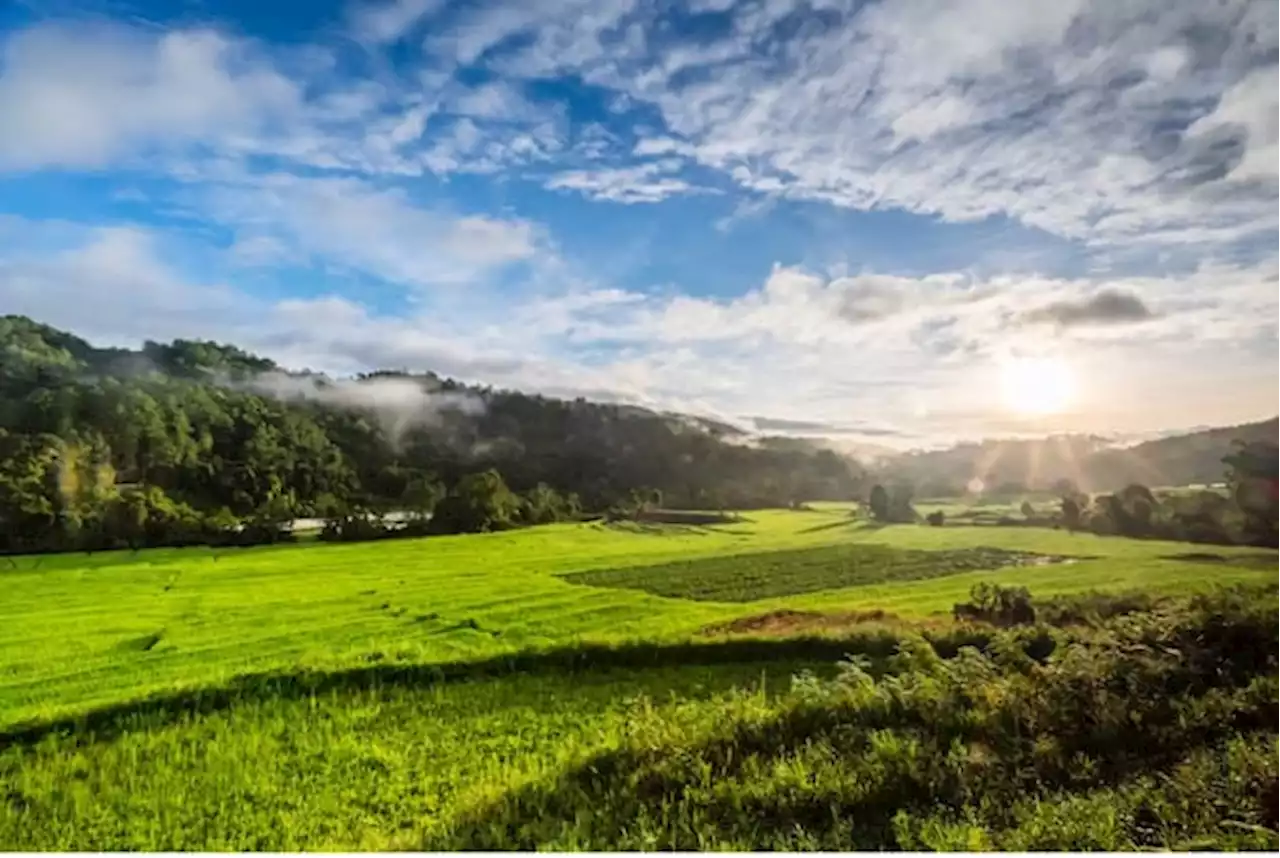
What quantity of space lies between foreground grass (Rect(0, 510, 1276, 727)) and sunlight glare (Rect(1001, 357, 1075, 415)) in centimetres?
48

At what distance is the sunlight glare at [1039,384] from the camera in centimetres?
357

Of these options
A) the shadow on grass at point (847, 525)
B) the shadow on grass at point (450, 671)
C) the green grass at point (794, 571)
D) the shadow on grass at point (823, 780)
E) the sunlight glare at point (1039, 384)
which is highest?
the sunlight glare at point (1039, 384)

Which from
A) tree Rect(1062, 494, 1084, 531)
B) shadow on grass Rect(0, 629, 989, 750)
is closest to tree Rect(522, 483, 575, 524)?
shadow on grass Rect(0, 629, 989, 750)

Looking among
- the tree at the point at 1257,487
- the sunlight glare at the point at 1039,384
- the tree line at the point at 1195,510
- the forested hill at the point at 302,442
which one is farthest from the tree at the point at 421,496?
the tree at the point at 1257,487

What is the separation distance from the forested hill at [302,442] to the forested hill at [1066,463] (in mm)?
305

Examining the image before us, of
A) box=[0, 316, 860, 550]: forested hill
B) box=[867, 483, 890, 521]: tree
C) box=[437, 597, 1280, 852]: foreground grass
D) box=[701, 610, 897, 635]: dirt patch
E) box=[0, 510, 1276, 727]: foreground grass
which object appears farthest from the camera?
box=[867, 483, 890, 521]: tree

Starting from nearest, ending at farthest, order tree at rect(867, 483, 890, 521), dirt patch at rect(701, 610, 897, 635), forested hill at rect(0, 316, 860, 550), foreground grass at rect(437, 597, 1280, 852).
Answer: foreground grass at rect(437, 597, 1280, 852), forested hill at rect(0, 316, 860, 550), dirt patch at rect(701, 610, 897, 635), tree at rect(867, 483, 890, 521)

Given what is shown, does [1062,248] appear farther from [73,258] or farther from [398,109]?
[73,258]

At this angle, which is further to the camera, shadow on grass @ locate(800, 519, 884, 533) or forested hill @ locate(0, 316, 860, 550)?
shadow on grass @ locate(800, 519, 884, 533)

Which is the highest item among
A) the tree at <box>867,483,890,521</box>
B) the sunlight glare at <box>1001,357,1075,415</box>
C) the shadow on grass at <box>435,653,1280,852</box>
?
the sunlight glare at <box>1001,357,1075,415</box>

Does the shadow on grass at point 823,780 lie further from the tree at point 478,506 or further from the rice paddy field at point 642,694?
the tree at point 478,506

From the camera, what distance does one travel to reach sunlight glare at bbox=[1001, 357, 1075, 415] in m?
3.57

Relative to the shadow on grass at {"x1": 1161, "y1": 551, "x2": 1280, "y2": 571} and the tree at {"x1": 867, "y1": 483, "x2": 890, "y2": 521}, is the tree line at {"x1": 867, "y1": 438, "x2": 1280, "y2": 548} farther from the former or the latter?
the tree at {"x1": 867, "y1": 483, "x2": 890, "y2": 521}

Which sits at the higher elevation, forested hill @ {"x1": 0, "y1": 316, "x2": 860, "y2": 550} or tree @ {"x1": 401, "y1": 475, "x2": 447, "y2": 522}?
forested hill @ {"x1": 0, "y1": 316, "x2": 860, "y2": 550}
